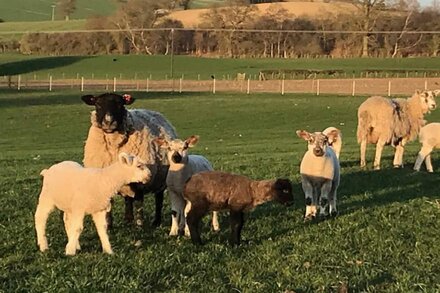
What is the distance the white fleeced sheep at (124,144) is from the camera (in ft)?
38.1

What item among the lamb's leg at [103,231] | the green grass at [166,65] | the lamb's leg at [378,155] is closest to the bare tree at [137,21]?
the green grass at [166,65]

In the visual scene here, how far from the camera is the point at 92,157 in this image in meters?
11.9

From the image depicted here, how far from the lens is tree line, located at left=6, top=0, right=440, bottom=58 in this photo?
104 meters

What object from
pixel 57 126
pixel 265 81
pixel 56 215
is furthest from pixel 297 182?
pixel 265 81

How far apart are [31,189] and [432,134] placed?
33.5 feet

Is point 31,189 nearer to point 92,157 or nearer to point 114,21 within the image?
point 92,157

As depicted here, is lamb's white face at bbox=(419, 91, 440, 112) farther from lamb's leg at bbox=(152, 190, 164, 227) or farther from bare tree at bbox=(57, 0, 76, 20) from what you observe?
bare tree at bbox=(57, 0, 76, 20)

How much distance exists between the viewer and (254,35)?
115938 millimetres

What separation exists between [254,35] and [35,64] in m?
33.5

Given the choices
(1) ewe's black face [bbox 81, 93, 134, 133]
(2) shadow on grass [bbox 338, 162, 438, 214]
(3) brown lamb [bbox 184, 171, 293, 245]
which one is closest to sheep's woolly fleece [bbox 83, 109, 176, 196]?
(1) ewe's black face [bbox 81, 93, 134, 133]

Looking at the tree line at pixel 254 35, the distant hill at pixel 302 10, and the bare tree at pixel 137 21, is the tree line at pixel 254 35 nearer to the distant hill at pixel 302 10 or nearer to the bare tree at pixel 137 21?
the bare tree at pixel 137 21

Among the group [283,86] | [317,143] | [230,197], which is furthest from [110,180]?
[283,86]

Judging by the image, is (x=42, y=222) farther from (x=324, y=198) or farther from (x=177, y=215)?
(x=324, y=198)

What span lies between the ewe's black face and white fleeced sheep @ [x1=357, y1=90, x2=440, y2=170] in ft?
31.0
